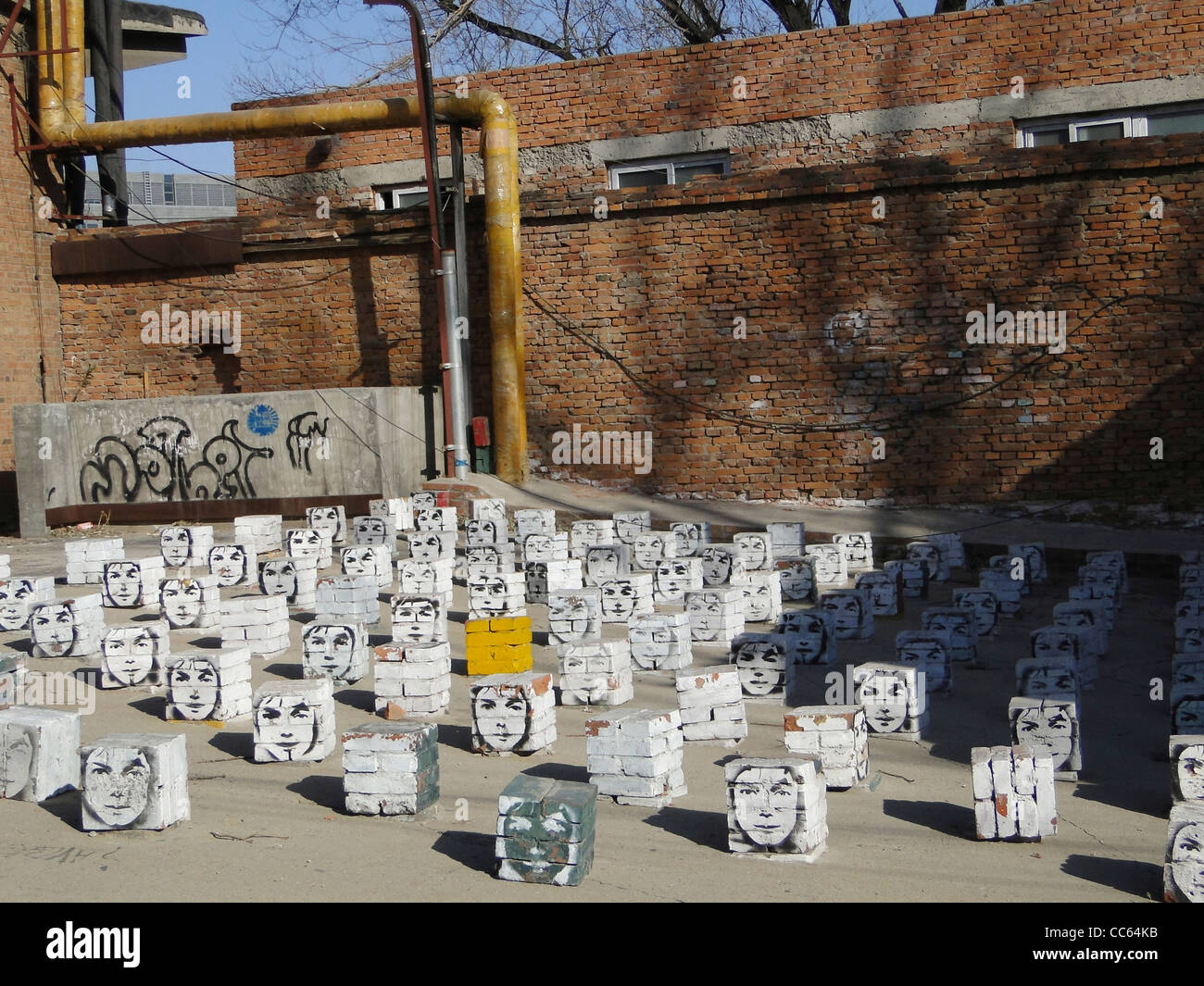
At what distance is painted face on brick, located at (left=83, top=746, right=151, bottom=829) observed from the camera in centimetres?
580

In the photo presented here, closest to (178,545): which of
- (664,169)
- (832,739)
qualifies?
(832,739)

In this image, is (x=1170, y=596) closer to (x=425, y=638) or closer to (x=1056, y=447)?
(x=1056, y=447)

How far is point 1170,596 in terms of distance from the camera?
12.3 meters

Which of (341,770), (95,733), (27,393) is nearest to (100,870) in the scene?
(341,770)

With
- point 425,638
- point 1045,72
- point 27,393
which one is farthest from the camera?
point 27,393

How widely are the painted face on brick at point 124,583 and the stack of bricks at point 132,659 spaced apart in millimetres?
2464

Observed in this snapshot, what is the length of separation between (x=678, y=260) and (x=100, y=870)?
41.2 ft

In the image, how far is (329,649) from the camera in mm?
8539

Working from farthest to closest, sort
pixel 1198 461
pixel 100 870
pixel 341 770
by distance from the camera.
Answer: pixel 1198 461 → pixel 341 770 → pixel 100 870

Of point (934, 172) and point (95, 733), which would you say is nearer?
point (95, 733)

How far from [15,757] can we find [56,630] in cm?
316

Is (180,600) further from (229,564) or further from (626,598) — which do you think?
(626,598)

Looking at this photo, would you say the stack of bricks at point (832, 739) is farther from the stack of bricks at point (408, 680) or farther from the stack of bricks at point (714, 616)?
the stack of bricks at point (714, 616)

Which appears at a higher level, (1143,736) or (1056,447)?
(1056,447)
